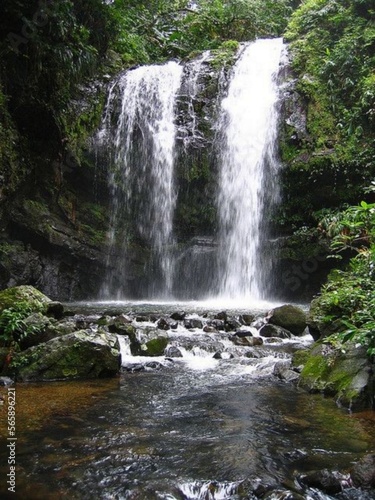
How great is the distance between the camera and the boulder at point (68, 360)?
577cm

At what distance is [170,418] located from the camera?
14.6ft

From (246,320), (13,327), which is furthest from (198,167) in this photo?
(13,327)

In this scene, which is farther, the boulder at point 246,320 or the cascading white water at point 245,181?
the cascading white water at point 245,181

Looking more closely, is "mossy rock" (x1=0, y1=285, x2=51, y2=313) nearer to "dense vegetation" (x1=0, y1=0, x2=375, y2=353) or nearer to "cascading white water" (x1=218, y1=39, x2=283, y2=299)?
"dense vegetation" (x1=0, y1=0, x2=375, y2=353)

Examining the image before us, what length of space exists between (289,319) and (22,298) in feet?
17.8

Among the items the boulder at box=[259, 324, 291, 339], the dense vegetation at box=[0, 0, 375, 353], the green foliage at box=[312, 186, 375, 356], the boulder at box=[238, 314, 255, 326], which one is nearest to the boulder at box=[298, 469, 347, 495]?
the green foliage at box=[312, 186, 375, 356]

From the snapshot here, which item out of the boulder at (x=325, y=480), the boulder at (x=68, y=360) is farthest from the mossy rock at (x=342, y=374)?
the boulder at (x=68, y=360)

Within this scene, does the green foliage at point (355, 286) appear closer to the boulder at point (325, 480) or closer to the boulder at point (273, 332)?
the boulder at point (273, 332)

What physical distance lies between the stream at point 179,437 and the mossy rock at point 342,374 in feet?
0.69

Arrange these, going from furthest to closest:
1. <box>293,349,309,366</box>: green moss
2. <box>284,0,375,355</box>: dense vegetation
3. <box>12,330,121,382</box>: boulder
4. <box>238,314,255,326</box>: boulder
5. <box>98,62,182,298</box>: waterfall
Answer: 1. <box>98,62,182,298</box>: waterfall
2. <box>284,0,375,355</box>: dense vegetation
3. <box>238,314,255,326</box>: boulder
4. <box>293,349,309,366</box>: green moss
5. <box>12,330,121,382</box>: boulder

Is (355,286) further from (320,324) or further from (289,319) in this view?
(289,319)

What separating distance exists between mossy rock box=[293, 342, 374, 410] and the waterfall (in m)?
11.3

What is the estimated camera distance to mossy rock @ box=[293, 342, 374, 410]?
4.83m

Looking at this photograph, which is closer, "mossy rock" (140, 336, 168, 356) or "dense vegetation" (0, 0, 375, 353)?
"mossy rock" (140, 336, 168, 356)
